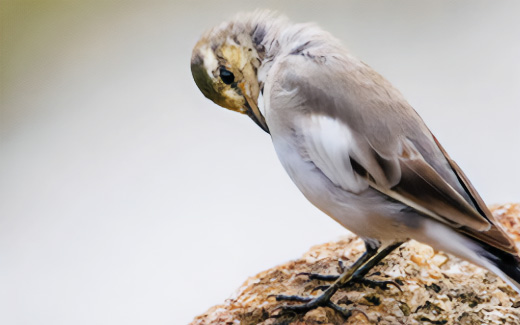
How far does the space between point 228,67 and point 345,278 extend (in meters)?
0.63

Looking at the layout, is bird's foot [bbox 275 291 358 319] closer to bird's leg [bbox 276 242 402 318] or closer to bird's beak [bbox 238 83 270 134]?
bird's leg [bbox 276 242 402 318]

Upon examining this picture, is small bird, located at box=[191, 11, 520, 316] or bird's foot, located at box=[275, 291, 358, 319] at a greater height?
small bird, located at box=[191, 11, 520, 316]

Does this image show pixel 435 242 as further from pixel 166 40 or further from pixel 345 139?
pixel 166 40

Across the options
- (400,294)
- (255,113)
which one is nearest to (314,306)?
(400,294)

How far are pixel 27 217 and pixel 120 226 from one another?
1.08 feet

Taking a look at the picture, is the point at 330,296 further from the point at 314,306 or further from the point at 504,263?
the point at 504,263

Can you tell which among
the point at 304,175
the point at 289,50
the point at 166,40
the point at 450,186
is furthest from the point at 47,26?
the point at 450,186

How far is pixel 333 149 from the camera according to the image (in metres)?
1.39

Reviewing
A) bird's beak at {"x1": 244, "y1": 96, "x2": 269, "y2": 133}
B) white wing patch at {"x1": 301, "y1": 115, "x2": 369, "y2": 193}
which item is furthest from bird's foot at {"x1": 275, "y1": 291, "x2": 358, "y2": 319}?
bird's beak at {"x1": 244, "y1": 96, "x2": 269, "y2": 133}

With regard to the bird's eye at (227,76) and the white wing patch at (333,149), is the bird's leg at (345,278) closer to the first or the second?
the white wing patch at (333,149)

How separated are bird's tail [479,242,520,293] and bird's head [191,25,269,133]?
62 cm

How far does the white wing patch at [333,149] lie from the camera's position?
1.39m

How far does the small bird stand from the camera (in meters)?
1.34

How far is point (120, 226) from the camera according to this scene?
1985mm
